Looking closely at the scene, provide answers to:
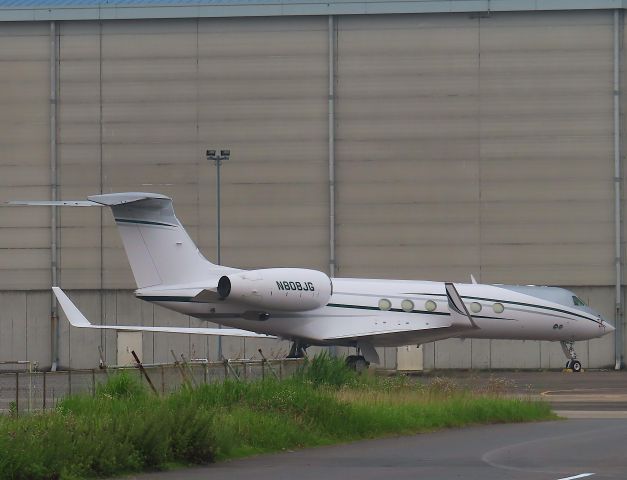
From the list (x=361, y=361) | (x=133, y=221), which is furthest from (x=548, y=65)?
(x=133, y=221)

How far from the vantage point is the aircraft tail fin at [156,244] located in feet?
108

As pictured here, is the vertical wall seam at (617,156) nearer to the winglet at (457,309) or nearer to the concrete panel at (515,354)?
the concrete panel at (515,354)

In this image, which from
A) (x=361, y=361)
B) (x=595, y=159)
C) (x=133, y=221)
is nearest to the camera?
(x=133, y=221)

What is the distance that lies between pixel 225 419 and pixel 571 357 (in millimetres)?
25494

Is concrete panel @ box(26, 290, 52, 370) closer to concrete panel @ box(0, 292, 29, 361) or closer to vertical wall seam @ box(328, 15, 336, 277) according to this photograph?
concrete panel @ box(0, 292, 29, 361)

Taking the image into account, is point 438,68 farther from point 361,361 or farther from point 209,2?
point 361,361

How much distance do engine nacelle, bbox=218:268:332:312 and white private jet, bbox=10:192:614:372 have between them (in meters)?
0.03

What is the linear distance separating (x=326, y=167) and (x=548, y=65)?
→ 27.6ft

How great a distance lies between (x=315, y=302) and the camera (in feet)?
112

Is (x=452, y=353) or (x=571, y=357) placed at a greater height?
(x=571, y=357)

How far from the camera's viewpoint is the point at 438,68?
146 ft

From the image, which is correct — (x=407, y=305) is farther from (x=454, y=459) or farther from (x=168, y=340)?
(x=454, y=459)

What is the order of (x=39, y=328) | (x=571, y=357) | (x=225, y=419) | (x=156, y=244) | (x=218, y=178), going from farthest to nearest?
(x=39, y=328) → (x=218, y=178) → (x=571, y=357) → (x=156, y=244) → (x=225, y=419)

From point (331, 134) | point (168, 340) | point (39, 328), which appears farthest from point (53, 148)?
point (331, 134)
